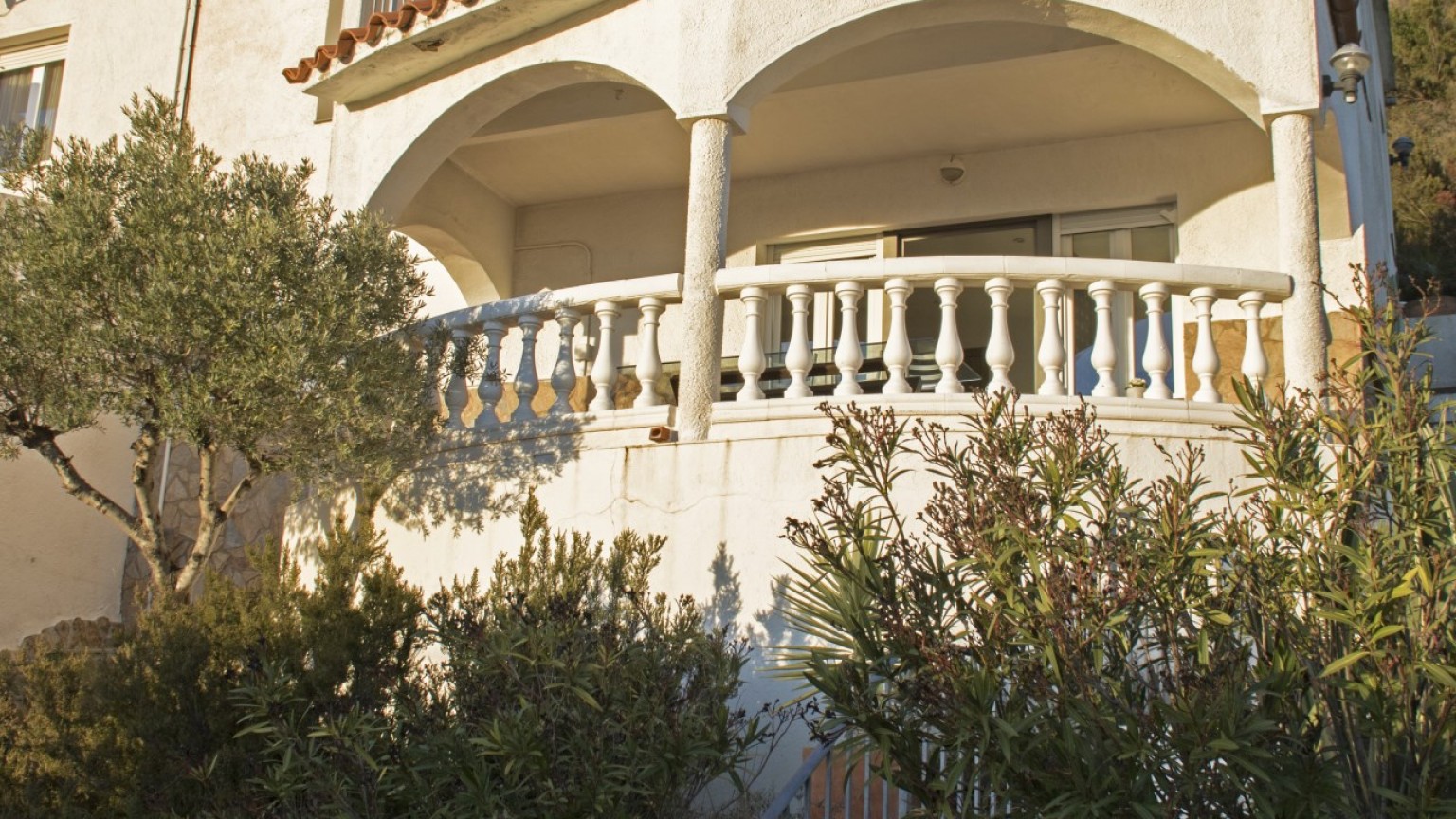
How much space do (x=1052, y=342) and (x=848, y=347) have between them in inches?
41.7

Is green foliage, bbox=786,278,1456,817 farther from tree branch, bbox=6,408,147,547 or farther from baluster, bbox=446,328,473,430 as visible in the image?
tree branch, bbox=6,408,147,547

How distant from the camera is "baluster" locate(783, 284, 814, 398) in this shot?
715cm

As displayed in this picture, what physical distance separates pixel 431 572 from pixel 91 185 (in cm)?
276

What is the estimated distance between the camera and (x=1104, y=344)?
694 cm

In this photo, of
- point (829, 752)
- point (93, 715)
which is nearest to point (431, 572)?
point (93, 715)

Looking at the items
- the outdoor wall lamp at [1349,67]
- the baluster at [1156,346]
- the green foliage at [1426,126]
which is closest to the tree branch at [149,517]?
the baluster at [1156,346]

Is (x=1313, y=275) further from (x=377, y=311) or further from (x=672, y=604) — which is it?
(x=377, y=311)

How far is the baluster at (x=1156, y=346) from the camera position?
6.94 metres

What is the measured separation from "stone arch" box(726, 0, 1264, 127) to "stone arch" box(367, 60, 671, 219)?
1265 millimetres

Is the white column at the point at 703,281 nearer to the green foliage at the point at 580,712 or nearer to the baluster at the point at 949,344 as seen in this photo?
the baluster at the point at 949,344

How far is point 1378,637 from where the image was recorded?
3443mm

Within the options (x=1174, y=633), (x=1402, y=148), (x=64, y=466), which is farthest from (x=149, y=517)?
(x=1402, y=148)

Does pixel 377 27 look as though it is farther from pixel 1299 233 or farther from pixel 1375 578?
pixel 1375 578

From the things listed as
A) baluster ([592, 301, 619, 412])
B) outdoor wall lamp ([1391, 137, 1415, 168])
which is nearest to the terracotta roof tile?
baluster ([592, 301, 619, 412])
